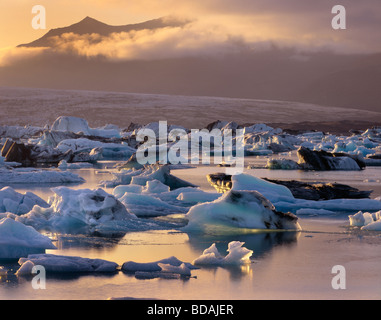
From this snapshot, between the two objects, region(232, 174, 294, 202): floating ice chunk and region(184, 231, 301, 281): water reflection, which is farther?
region(232, 174, 294, 202): floating ice chunk

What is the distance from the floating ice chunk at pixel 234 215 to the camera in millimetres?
8430

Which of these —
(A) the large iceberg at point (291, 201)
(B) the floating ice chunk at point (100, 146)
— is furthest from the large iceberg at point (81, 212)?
(B) the floating ice chunk at point (100, 146)

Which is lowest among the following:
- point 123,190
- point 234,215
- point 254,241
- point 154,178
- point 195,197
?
point 254,241

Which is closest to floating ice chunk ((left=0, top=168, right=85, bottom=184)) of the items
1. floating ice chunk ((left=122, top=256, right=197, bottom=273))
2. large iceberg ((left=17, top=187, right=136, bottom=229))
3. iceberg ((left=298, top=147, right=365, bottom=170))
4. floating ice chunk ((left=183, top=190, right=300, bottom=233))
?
large iceberg ((left=17, top=187, right=136, bottom=229))

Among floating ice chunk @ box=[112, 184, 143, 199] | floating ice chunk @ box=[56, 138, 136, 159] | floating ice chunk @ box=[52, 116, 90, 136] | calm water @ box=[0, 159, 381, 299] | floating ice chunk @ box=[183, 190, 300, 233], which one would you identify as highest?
floating ice chunk @ box=[52, 116, 90, 136]

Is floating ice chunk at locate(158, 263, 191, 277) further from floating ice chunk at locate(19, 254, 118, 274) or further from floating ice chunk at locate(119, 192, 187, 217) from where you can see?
floating ice chunk at locate(119, 192, 187, 217)

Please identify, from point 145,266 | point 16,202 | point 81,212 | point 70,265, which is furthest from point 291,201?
point 70,265

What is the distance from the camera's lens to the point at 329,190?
12.1 metres

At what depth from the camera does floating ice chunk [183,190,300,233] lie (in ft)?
27.7

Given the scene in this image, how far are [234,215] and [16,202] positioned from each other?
3482 millimetres

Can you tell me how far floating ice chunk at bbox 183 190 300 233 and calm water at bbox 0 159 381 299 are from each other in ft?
0.88

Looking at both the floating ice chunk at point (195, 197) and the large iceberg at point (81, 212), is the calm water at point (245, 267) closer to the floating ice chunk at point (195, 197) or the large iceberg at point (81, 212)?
the large iceberg at point (81, 212)

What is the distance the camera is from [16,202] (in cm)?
1017

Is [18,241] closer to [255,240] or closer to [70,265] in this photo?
[70,265]
